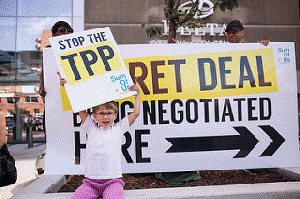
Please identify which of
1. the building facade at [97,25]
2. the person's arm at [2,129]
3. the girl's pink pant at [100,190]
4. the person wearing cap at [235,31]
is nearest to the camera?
the person's arm at [2,129]

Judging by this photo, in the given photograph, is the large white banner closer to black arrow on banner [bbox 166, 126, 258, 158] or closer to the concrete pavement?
black arrow on banner [bbox 166, 126, 258, 158]

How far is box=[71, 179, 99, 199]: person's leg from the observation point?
1747 mm

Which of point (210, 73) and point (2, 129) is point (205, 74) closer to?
point (210, 73)

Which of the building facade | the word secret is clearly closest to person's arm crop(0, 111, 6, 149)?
the word secret

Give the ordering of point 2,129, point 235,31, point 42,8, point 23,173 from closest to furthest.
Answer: point 2,129
point 235,31
point 23,173
point 42,8

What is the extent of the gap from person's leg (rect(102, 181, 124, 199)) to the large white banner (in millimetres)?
630

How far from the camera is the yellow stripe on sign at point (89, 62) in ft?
6.49

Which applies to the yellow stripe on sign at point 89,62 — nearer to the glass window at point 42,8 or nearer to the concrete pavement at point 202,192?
the concrete pavement at point 202,192

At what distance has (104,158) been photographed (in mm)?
1816

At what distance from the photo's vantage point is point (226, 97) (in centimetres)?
247

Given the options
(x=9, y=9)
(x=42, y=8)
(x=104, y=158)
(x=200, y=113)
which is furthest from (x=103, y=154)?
(x=9, y=9)

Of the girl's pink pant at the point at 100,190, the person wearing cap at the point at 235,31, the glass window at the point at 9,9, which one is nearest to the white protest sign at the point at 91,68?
the girl's pink pant at the point at 100,190

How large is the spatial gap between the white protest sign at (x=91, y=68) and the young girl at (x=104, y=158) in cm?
9

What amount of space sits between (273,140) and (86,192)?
185cm
